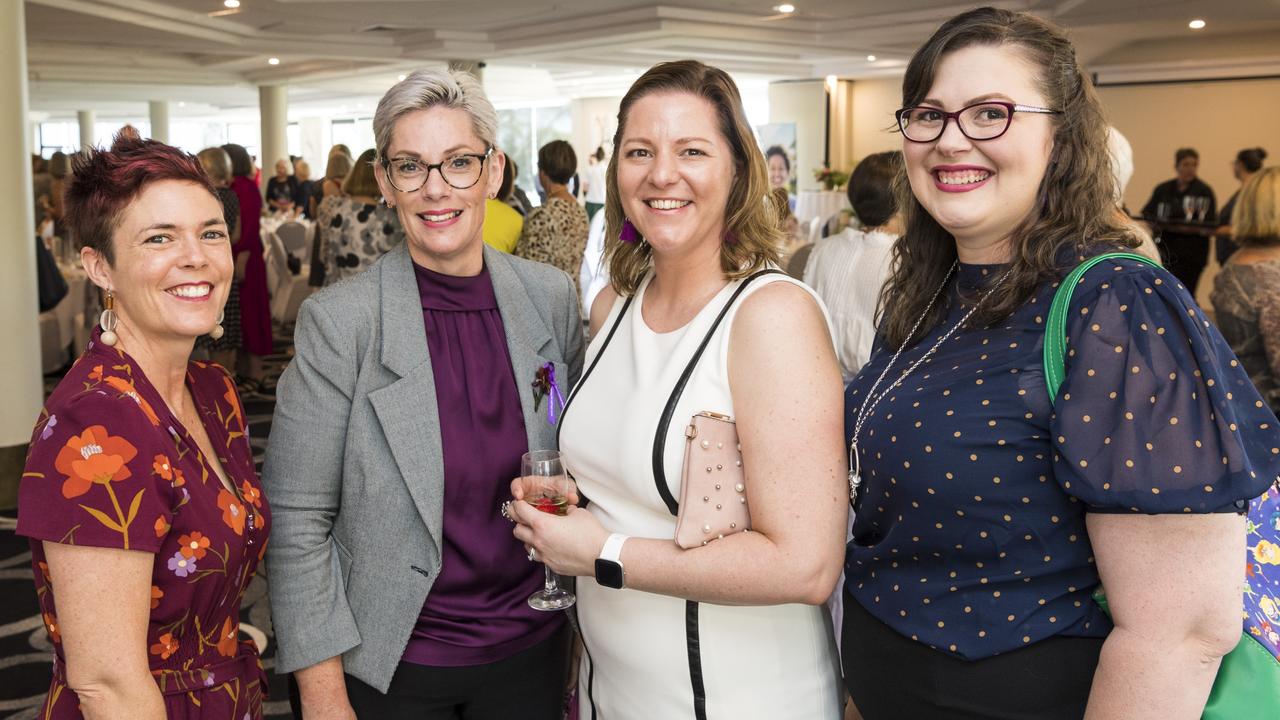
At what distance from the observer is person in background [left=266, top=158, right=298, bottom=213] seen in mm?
15125

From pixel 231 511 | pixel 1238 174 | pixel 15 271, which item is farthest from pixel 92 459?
pixel 1238 174

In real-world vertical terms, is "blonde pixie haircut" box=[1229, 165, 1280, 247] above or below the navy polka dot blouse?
above

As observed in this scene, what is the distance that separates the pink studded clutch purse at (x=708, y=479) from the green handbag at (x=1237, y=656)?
0.47 meters

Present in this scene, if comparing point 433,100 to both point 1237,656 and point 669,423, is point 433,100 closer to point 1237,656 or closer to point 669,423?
point 669,423

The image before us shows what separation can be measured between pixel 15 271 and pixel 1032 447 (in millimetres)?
5603

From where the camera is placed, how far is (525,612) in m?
1.93

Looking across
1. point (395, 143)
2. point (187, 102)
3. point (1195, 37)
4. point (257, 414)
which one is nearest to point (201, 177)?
point (395, 143)

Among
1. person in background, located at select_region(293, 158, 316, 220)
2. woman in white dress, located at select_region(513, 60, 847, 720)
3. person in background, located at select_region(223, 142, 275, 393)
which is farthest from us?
person in background, located at select_region(293, 158, 316, 220)

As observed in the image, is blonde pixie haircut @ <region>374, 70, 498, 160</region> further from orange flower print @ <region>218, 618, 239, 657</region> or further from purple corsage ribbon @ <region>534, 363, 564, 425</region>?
orange flower print @ <region>218, 618, 239, 657</region>

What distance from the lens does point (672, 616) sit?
1723 millimetres

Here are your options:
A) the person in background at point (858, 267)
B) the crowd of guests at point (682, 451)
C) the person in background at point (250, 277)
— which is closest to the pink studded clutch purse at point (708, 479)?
the crowd of guests at point (682, 451)

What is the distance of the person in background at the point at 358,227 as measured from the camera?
5.21 meters

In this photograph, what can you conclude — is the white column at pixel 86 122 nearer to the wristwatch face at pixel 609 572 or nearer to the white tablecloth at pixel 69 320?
the white tablecloth at pixel 69 320

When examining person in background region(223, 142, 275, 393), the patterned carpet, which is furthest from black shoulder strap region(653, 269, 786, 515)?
person in background region(223, 142, 275, 393)
